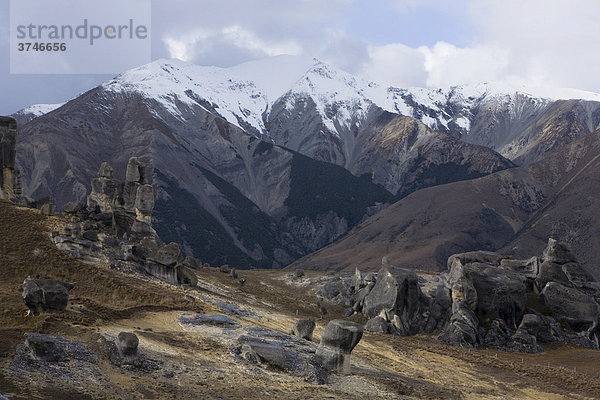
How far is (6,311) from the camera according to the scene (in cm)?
2527

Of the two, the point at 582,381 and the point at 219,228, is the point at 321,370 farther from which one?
the point at 219,228

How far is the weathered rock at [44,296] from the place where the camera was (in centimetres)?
2530

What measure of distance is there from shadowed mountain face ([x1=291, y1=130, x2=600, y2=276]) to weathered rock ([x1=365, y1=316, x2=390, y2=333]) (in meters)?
72.4

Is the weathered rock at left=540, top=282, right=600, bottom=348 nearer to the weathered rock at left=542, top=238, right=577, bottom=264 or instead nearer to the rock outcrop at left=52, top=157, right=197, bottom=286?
the weathered rock at left=542, top=238, right=577, bottom=264

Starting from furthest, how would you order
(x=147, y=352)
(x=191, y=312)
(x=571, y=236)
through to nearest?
(x=571, y=236) → (x=191, y=312) → (x=147, y=352)

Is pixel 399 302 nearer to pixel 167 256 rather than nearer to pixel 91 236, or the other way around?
pixel 167 256

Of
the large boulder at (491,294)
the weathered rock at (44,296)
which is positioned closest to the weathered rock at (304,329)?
the weathered rock at (44,296)

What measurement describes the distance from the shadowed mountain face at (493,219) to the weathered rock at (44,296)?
95217 mm

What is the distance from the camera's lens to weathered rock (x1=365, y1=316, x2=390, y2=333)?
147ft

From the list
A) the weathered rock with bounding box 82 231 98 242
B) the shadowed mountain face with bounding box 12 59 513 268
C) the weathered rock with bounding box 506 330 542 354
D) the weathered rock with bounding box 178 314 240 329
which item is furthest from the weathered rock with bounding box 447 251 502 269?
the shadowed mountain face with bounding box 12 59 513 268

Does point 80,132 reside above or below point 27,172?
above

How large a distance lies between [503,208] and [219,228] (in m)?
64.6

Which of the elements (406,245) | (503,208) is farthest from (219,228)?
(503,208)

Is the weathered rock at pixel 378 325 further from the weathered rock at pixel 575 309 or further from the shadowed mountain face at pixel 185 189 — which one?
the shadowed mountain face at pixel 185 189
